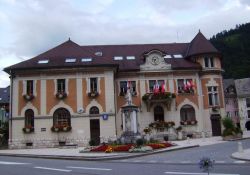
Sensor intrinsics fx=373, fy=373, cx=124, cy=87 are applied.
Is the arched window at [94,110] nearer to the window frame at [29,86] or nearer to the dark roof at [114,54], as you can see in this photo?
the dark roof at [114,54]

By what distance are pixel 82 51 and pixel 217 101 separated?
1709 centimetres

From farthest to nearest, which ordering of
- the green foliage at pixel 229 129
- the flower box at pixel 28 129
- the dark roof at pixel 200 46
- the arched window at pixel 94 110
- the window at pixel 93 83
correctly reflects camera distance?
the dark roof at pixel 200 46, the window at pixel 93 83, the arched window at pixel 94 110, the flower box at pixel 28 129, the green foliage at pixel 229 129

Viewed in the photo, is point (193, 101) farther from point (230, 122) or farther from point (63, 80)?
point (63, 80)

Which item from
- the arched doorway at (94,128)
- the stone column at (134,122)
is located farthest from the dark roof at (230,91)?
the stone column at (134,122)

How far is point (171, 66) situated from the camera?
44.3m

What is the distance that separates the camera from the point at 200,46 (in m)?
46.8

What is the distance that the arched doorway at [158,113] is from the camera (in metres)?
43.5

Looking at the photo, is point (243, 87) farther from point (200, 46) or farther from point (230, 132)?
point (230, 132)

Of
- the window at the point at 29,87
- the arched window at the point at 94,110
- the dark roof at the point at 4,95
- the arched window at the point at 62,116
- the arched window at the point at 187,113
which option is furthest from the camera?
the dark roof at the point at 4,95

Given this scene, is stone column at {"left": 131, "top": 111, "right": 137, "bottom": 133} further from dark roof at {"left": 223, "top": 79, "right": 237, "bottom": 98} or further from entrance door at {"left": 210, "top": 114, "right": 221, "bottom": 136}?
→ dark roof at {"left": 223, "top": 79, "right": 237, "bottom": 98}

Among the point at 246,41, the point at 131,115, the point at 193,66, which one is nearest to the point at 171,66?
the point at 193,66

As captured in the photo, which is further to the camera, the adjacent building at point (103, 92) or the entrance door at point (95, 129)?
the entrance door at point (95, 129)

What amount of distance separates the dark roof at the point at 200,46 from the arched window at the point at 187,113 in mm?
6836

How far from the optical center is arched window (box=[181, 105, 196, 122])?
4394cm
